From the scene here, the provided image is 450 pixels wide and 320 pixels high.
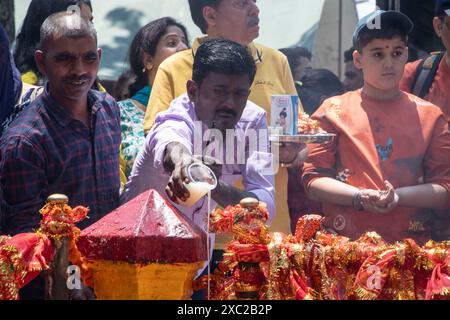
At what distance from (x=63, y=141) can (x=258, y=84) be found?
0.97m

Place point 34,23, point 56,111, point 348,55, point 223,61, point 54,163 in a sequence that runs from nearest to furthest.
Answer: point 54,163 → point 56,111 → point 223,61 → point 34,23 → point 348,55

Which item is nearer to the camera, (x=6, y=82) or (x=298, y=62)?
(x=6, y=82)

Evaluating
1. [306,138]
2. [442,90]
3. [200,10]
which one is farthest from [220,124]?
[442,90]

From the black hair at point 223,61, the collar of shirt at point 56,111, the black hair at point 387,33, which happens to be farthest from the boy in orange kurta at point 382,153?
the collar of shirt at point 56,111

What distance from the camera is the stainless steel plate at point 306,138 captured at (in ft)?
11.9

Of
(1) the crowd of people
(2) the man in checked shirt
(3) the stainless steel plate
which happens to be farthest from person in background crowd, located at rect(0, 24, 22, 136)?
(3) the stainless steel plate

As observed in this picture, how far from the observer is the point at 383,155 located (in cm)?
360

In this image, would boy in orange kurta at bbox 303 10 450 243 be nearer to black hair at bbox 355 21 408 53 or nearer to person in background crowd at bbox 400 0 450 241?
black hair at bbox 355 21 408 53

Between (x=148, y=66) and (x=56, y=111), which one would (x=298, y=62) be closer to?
(x=148, y=66)

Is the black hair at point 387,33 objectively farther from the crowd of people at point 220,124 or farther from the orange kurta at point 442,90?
the orange kurta at point 442,90

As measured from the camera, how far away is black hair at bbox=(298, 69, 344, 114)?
4301mm

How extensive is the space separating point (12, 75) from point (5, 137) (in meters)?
0.56

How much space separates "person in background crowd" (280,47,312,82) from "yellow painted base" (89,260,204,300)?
2.27 metres

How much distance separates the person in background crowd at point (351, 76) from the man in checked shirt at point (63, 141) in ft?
4.44
